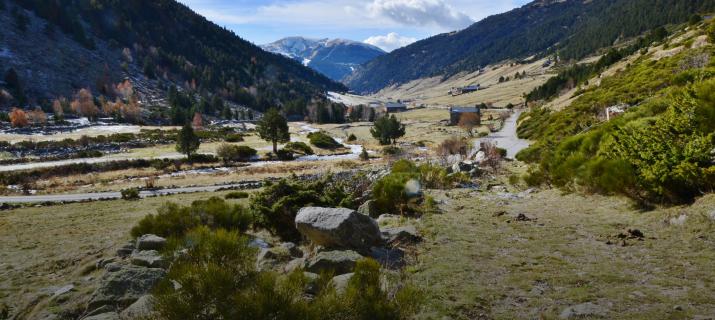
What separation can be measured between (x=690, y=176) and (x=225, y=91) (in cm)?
19576

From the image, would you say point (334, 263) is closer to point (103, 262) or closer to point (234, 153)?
point (103, 262)

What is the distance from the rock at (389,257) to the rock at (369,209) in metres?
5.23

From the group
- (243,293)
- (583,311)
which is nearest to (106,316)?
(243,293)

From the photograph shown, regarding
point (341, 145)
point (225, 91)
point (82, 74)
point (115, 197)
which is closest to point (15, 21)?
point (82, 74)

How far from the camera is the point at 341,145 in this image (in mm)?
85688

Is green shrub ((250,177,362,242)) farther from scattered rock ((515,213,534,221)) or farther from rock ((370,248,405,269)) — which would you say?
scattered rock ((515,213,534,221))

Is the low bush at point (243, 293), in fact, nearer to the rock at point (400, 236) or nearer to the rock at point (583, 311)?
the rock at point (583, 311)

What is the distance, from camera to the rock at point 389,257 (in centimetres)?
A: 948

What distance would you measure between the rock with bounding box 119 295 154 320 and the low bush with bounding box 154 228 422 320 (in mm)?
347

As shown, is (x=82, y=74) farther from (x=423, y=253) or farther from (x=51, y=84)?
(x=423, y=253)

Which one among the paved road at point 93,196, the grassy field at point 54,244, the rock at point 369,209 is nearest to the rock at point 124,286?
the grassy field at point 54,244

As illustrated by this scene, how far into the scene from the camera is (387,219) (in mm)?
14688

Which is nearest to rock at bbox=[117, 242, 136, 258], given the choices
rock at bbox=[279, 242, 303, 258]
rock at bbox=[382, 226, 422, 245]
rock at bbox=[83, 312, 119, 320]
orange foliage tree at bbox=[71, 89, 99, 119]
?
rock at bbox=[279, 242, 303, 258]

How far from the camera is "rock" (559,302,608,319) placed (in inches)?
247
